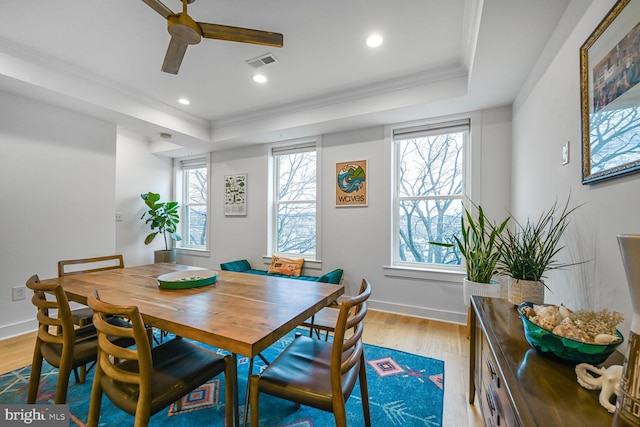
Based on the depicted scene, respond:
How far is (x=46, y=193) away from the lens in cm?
300

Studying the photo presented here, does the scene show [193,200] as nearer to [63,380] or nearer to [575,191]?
[63,380]

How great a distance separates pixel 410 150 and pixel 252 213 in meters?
2.53

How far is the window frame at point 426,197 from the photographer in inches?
119

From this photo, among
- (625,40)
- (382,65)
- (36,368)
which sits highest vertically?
(382,65)

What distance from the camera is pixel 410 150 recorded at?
3.38 meters

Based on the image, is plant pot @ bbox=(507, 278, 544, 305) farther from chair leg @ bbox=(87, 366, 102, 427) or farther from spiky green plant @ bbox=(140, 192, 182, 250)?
spiky green plant @ bbox=(140, 192, 182, 250)

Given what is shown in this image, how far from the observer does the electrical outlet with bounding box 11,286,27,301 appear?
9.16 feet

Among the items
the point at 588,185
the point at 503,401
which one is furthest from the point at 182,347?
the point at 588,185

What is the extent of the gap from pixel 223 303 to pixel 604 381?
1.45 metres

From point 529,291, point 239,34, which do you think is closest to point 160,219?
point 239,34

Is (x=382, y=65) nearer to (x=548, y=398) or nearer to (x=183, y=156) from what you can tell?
(x=548, y=398)

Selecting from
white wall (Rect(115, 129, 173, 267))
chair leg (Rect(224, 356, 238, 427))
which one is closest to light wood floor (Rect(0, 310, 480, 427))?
chair leg (Rect(224, 356, 238, 427))

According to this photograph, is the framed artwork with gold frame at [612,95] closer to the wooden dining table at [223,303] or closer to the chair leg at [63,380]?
the wooden dining table at [223,303]

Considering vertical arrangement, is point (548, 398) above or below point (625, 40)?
below
